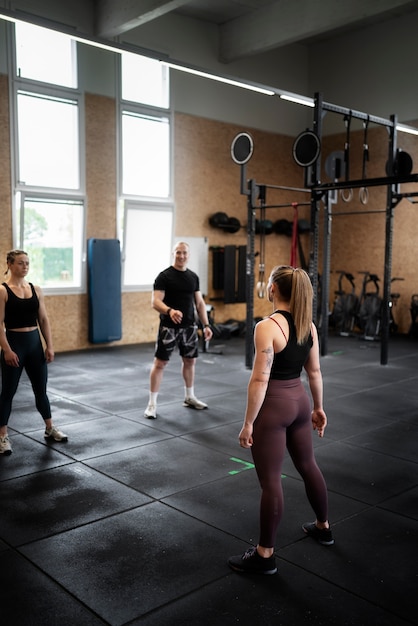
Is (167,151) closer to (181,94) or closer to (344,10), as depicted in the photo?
(181,94)

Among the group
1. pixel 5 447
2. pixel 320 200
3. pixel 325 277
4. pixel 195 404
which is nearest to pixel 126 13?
pixel 320 200

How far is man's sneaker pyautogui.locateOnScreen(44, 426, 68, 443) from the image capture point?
4465 mm

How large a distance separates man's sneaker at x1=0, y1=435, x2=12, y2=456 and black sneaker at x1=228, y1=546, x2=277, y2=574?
2.14 m

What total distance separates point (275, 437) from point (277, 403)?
0.14 meters

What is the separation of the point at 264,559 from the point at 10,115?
7316mm

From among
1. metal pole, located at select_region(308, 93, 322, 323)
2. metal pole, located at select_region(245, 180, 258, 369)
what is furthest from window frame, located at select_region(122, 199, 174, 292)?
metal pole, located at select_region(308, 93, 322, 323)

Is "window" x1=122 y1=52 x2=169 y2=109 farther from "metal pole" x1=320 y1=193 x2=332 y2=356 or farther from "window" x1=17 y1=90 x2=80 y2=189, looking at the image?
"metal pole" x1=320 y1=193 x2=332 y2=356

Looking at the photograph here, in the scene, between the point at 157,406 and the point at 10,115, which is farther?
the point at 10,115

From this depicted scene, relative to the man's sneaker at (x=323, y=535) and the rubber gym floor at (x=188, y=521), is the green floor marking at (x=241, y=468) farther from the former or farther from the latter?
the man's sneaker at (x=323, y=535)

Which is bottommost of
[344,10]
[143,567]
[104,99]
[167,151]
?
[143,567]

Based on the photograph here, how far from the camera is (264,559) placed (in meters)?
2.62

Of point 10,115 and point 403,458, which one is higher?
point 10,115

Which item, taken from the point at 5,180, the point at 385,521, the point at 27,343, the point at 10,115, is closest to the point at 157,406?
the point at 27,343

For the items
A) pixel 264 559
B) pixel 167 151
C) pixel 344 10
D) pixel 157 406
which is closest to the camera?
pixel 264 559
